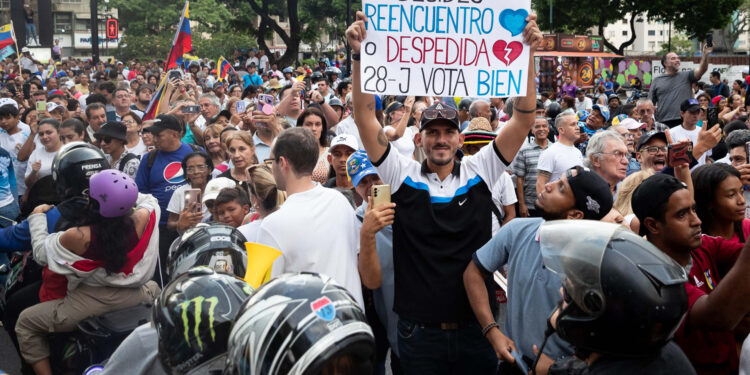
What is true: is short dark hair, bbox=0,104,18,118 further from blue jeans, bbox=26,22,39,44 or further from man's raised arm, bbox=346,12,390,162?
blue jeans, bbox=26,22,39,44

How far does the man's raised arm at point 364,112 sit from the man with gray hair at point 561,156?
3.64 m

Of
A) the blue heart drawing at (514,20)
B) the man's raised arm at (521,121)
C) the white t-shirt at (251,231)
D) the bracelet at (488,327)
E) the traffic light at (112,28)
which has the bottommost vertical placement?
the bracelet at (488,327)

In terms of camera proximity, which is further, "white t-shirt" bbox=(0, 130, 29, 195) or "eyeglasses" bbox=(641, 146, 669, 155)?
"white t-shirt" bbox=(0, 130, 29, 195)

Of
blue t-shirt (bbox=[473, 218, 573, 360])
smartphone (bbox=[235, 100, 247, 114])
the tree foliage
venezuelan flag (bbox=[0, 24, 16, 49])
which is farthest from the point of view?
the tree foliage

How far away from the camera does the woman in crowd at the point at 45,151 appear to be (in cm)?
759

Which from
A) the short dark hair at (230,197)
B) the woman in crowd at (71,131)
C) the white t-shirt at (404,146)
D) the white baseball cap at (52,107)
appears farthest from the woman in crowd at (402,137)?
the white baseball cap at (52,107)

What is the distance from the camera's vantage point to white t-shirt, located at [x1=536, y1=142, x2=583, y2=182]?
6910 mm

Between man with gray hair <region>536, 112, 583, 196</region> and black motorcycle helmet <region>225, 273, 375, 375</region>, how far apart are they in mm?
5433

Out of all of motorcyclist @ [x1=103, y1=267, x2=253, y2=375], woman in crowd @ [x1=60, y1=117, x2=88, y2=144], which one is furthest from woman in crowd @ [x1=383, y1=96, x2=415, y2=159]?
motorcyclist @ [x1=103, y1=267, x2=253, y2=375]

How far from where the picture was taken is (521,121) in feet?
11.9

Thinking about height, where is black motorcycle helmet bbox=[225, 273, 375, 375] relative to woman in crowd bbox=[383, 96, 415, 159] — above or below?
below

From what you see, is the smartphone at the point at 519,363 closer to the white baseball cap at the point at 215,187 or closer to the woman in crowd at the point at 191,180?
the white baseball cap at the point at 215,187

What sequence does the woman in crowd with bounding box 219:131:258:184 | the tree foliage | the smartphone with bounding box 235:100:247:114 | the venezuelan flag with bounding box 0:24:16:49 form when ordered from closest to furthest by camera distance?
the woman in crowd with bounding box 219:131:258:184, the smartphone with bounding box 235:100:247:114, the venezuelan flag with bounding box 0:24:16:49, the tree foliage

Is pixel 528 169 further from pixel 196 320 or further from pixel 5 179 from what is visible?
pixel 196 320
